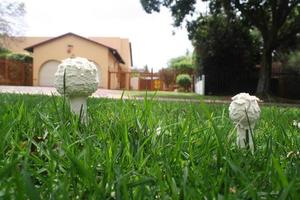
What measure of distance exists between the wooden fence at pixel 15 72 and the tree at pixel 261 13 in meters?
16.8

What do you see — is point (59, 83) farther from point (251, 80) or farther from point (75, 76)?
point (251, 80)

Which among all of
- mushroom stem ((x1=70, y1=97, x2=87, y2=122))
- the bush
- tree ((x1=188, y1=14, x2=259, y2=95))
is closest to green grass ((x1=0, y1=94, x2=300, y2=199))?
mushroom stem ((x1=70, y1=97, x2=87, y2=122))

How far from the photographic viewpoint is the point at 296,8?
77.7 feet

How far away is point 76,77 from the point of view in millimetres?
2559

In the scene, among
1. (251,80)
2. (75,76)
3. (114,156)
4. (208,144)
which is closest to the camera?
(114,156)

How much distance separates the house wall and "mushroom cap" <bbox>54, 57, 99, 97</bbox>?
110 ft

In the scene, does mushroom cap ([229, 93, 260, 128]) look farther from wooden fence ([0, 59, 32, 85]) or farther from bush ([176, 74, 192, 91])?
wooden fence ([0, 59, 32, 85])

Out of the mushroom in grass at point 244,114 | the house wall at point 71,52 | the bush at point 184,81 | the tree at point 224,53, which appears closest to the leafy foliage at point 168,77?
the bush at point 184,81

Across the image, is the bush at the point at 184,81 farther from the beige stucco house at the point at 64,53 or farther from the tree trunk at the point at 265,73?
the tree trunk at the point at 265,73

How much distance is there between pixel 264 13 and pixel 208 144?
71.2ft

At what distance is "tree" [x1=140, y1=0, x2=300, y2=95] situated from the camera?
2116 cm

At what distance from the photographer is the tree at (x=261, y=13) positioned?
833 inches

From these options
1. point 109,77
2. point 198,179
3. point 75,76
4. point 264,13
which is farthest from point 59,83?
point 109,77

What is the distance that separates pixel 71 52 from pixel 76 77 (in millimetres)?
34442
